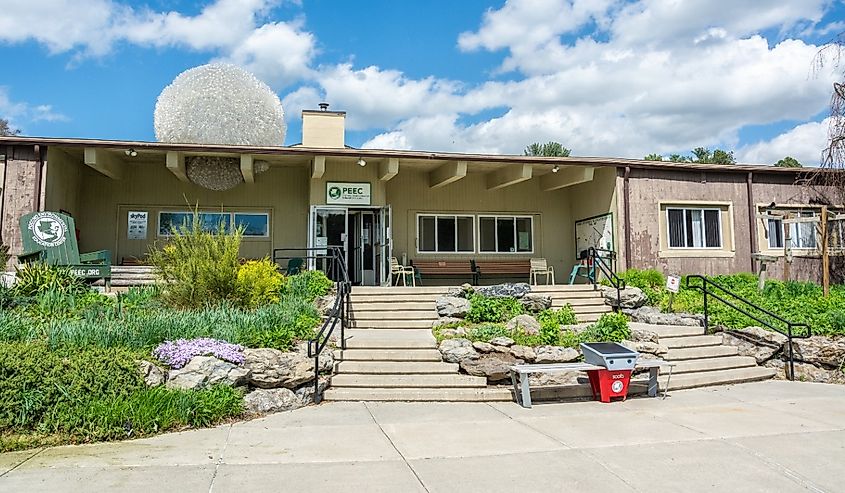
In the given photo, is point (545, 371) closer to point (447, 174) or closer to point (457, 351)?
point (457, 351)

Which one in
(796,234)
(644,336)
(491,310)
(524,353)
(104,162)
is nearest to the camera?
(524,353)

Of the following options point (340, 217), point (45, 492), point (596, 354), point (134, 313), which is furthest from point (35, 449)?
point (340, 217)

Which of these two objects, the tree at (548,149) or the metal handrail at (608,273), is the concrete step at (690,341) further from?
the tree at (548,149)

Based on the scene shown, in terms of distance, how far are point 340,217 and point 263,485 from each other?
1108cm

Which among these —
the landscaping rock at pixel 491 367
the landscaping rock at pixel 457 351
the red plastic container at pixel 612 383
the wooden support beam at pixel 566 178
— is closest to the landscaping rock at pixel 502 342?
the landscaping rock at pixel 491 367

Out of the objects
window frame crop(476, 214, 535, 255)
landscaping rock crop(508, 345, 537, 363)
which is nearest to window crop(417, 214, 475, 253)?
window frame crop(476, 214, 535, 255)

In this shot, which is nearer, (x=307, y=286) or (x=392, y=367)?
(x=392, y=367)

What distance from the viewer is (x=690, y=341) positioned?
9945 millimetres

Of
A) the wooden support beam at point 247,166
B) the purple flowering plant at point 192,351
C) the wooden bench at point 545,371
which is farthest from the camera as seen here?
the wooden support beam at point 247,166

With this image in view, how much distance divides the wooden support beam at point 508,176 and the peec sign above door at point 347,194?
3513mm

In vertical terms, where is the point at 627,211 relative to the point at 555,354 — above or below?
above

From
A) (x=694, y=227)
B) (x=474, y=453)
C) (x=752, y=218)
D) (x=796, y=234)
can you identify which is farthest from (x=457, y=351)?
(x=796, y=234)

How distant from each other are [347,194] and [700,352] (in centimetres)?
877

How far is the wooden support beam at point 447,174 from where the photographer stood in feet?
46.7
